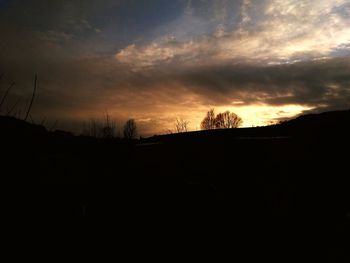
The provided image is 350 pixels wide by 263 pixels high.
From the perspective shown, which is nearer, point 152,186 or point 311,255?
point 311,255

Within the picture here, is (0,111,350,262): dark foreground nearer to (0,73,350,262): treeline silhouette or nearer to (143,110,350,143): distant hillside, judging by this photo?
(0,73,350,262): treeline silhouette

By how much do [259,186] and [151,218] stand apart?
4.30 ft

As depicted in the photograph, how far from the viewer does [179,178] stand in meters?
4.01

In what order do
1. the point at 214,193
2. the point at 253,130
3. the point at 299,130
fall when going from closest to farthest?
the point at 214,193 < the point at 299,130 < the point at 253,130

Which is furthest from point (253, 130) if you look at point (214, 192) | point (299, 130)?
point (214, 192)

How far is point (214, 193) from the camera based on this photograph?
353 cm

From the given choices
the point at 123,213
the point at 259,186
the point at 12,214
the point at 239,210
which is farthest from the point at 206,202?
the point at 12,214

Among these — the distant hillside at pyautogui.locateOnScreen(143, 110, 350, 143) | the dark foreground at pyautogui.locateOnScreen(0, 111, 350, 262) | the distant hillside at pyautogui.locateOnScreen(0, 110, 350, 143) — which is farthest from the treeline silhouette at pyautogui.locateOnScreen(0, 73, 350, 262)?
the distant hillside at pyautogui.locateOnScreen(143, 110, 350, 143)

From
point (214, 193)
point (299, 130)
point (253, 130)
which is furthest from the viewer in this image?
point (253, 130)

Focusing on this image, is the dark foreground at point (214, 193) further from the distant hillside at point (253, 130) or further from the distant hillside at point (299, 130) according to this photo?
the distant hillside at point (299, 130)

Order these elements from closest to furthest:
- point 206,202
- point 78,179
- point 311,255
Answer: point 311,255 → point 206,202 → point 78,179

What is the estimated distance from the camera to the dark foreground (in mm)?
3227

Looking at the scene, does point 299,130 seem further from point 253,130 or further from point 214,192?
point 214,192

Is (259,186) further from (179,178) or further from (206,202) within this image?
(179,178)
